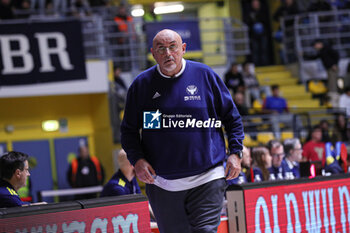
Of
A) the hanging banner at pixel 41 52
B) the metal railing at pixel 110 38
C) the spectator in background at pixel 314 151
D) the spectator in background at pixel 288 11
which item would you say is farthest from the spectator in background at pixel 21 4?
the spectator in background at pixel 314 151

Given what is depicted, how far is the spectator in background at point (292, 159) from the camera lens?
25.8 ft

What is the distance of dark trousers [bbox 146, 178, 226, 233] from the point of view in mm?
4113

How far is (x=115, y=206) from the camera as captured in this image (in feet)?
16.0

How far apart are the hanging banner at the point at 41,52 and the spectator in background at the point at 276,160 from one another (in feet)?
21.5

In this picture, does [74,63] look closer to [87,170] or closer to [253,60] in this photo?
[87,170]

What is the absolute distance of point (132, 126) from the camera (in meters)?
4.30

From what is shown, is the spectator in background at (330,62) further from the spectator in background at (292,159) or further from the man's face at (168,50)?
the man's face at (168,50)

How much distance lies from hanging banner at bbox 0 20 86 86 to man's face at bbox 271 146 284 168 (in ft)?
21.7

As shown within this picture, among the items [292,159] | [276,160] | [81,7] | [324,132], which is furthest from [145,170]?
[81,7]

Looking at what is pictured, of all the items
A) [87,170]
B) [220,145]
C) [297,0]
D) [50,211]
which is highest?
[297,0]

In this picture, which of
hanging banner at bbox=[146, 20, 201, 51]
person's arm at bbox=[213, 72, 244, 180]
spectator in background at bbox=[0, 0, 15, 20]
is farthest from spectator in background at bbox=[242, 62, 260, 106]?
person's arm at bbox=[213, 72, 244, 180]

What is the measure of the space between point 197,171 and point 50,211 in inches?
43.9

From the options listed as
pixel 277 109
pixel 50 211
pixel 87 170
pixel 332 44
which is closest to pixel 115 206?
pixel 50 211

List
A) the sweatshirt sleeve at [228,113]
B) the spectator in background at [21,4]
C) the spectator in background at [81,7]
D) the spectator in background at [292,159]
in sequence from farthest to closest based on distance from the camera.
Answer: the spectator in background at [81,7], the spectator in background at [21,4], the spectator in background at [292,159], the sweatshirt sleeve at [228,113]
